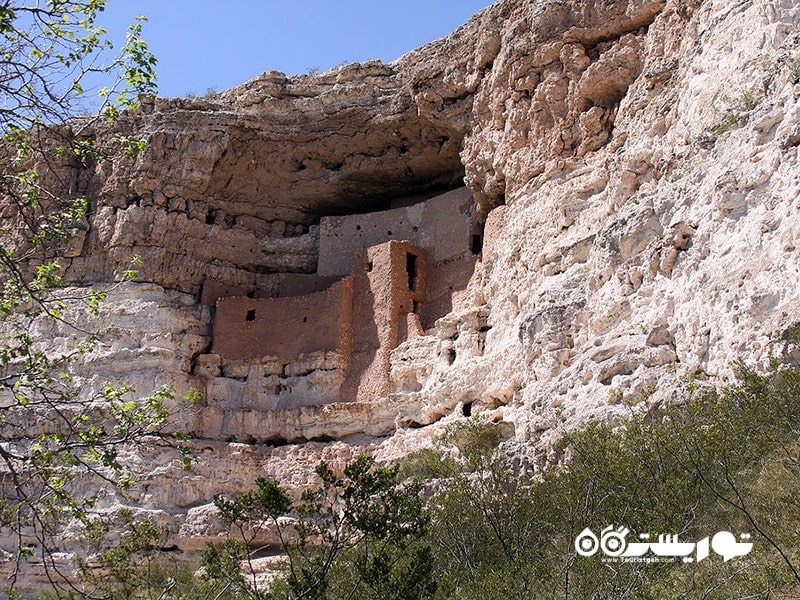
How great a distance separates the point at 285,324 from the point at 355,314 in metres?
1.66

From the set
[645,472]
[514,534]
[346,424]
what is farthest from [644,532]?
[346,424]

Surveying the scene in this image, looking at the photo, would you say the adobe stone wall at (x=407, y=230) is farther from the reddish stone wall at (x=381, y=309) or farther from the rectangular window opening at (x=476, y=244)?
the reddish stone wall at (x=381, y=309)

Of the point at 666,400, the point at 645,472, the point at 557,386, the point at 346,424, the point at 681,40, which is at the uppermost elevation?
the point at 681,40

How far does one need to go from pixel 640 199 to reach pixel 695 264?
2302 millimetres

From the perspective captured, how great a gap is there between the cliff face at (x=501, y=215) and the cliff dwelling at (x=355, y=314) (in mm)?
168

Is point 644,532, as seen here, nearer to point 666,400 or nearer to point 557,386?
point 666,400

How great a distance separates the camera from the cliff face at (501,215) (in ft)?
40.7

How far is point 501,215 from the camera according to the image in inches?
777

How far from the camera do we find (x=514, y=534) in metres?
10.1

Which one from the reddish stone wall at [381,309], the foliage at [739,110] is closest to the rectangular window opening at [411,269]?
the reddish stone wall at [381,309]


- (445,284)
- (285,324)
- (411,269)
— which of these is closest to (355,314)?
(411,269)

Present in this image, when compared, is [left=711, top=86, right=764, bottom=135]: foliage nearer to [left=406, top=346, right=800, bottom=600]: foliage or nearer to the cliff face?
the cliff face

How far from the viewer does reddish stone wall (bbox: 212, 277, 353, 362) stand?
21172 mm

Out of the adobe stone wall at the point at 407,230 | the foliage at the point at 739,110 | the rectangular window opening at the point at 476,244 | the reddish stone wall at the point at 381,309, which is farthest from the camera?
the adobe stone wall at the point at 407,230
